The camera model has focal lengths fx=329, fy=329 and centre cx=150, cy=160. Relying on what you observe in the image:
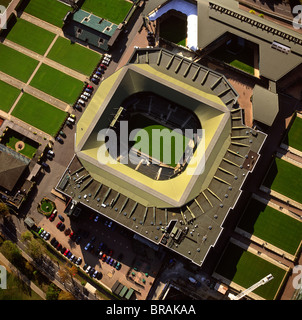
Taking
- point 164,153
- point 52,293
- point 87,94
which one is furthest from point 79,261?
point 87,94

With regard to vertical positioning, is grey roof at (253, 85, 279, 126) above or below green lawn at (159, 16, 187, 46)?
below

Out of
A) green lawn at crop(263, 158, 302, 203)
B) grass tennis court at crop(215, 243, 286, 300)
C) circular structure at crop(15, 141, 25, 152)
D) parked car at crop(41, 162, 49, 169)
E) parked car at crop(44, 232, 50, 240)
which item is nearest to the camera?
grass tennis court at crop(215, 243, 286, 300)

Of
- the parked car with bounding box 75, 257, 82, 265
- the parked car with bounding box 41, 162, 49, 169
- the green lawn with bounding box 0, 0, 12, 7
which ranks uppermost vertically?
the green lawn with bounding box 0, 0, 12, 7

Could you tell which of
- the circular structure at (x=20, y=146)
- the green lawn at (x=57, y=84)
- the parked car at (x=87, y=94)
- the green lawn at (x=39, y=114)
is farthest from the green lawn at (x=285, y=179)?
the circular structure at (x=20, y=146)

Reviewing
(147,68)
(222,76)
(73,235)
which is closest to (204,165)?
(222,76)

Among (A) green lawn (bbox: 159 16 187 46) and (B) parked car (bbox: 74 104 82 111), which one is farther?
(A) green lawn (bbox: 159 16 187 46)

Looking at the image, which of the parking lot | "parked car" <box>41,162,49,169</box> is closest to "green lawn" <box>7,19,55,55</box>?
"parked car" <box>41,162,49,169</box>

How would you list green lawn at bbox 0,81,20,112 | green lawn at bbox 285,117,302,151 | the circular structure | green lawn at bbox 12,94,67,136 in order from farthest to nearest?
green lawn at bbox 0,81,20,112
the circular structure
green lawn at bbox 12,94,67,136
green lawn at bbox 285,117,302,151

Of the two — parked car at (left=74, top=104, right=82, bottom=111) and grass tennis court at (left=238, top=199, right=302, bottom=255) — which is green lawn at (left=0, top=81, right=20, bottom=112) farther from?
grass tennis court at (left=238, top=199, right=302, bottom=255)
